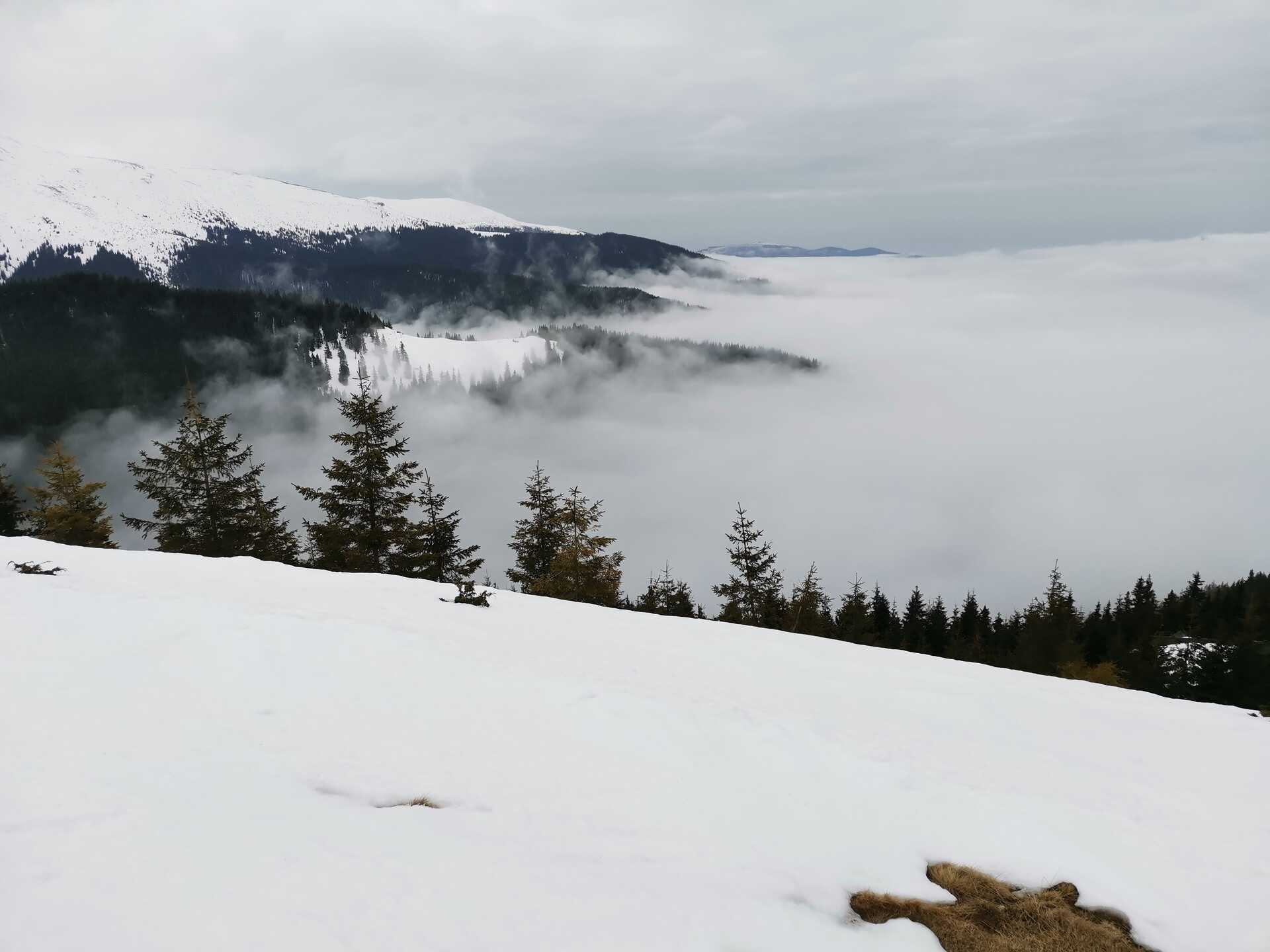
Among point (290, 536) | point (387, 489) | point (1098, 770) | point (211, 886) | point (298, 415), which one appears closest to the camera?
point (211, 886)

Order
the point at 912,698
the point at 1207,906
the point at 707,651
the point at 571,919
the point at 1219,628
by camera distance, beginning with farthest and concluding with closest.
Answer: the point at 1219,628, the point at 707,651, the point at 912,698, the point at 1207,906, the point at 571,919

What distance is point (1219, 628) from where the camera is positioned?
190 ft

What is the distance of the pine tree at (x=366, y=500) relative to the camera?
91.0 feet

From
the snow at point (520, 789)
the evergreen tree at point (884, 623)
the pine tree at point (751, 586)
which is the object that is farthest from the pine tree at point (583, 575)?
the evergreen tree at point (884, 623)

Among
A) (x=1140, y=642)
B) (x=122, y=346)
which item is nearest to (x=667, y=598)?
(x=1140, y=642)

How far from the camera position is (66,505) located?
31.2 metres

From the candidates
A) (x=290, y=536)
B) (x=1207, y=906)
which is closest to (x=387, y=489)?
(x=290, y=536)

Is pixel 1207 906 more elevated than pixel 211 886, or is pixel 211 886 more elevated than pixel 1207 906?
pixel 211 886

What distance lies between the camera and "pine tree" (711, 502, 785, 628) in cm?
3825

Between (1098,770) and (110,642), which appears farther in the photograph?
(1098,770)

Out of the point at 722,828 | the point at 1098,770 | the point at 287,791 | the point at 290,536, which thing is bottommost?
the point at 290,536

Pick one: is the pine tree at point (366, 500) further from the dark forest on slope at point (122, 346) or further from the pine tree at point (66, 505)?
the dark forest on slope at point (122, 346)

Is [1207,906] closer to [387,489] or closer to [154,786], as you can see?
[154,786]

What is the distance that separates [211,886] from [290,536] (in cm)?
3628
